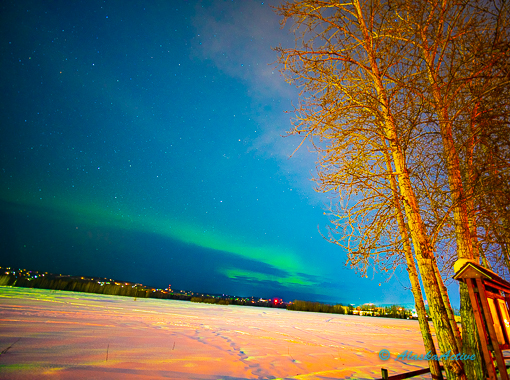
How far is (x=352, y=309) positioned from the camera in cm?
2069

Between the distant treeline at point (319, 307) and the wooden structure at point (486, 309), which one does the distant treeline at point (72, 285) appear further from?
the wooden structure at point (486, 309)

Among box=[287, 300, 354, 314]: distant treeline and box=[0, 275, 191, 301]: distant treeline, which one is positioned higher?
box=[287, 300, 354, 314]: distant treeline

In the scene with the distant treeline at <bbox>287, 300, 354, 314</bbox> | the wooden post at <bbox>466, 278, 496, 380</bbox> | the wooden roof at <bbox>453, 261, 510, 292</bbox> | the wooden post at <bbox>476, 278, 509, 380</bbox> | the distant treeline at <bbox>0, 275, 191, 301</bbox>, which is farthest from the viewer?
the distant treeline at <bbox>287, 300, 354, 314</bbox>

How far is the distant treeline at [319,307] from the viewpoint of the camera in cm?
1925

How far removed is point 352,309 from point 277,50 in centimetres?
2298

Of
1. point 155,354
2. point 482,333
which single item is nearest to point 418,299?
point 482,333

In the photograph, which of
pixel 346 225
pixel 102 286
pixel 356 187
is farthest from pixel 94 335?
pixel 102 286

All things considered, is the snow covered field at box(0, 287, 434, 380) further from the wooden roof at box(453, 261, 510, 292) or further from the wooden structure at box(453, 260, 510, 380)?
the wooden roof at box(453, 261, 510, 292)

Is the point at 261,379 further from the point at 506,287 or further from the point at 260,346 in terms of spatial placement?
the point at 506,287

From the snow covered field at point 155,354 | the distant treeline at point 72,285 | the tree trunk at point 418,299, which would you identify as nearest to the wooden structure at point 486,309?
the tree trunk at point 418,299

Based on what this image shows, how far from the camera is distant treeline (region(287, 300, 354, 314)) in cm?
1925

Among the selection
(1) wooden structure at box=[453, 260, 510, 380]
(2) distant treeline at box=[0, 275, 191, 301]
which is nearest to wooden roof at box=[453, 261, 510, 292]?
(1) wooden structure at box=[453, 260, 510, 380]

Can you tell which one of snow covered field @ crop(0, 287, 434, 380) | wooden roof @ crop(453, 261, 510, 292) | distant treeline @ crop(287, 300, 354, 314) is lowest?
snow covered field @ crop(0, 287, 434, 380)

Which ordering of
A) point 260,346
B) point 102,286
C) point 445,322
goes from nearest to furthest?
point 445,322 → point 260,346 → point 102,286
